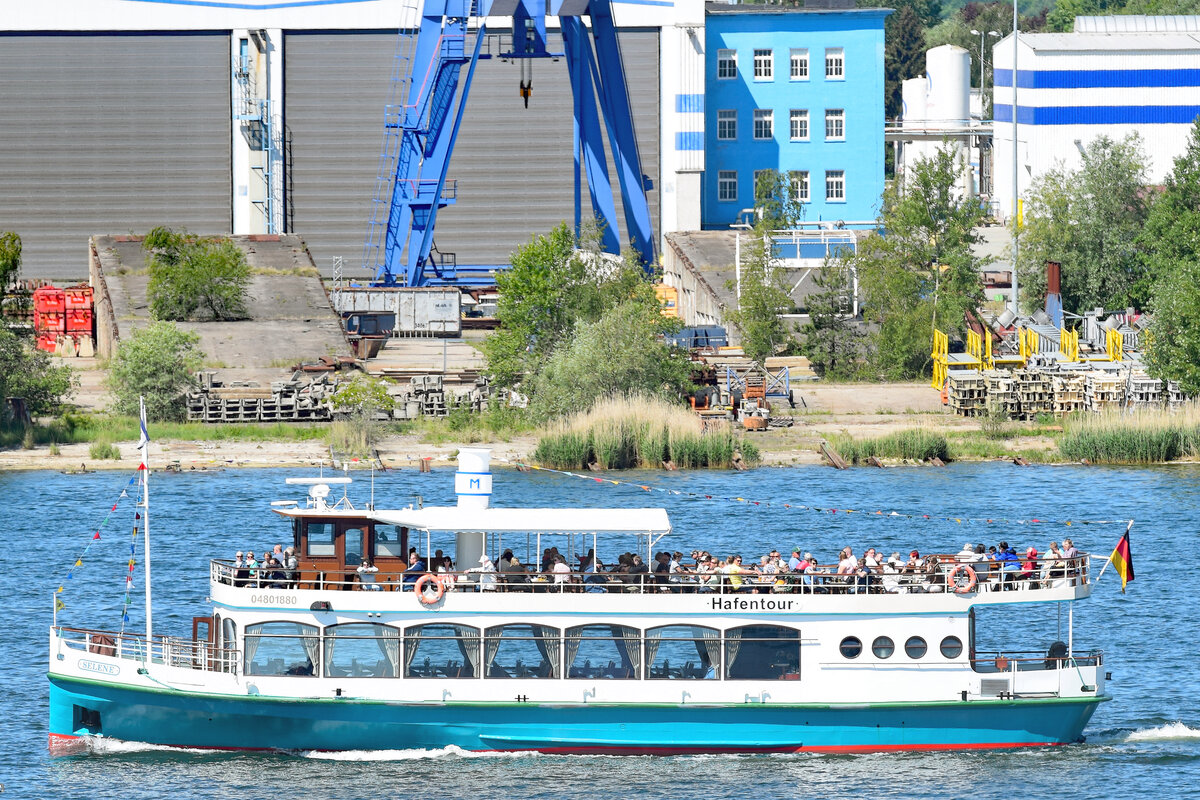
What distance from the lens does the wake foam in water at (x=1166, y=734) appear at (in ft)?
107

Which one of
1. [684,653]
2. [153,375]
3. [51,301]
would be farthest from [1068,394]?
[51,301]

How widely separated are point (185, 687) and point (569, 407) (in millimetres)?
29340

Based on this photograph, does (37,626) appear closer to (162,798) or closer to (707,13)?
(162,798)

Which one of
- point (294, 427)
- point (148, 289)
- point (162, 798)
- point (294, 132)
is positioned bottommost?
point (162, 798)

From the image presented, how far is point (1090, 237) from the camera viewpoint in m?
79.1

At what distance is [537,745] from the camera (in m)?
31.2

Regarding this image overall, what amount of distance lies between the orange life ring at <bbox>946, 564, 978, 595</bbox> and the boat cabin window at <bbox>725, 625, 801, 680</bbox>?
2695 millimetres

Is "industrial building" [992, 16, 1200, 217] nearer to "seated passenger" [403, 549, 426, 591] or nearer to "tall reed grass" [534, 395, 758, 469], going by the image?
"tall reed grass" [534, 395, 758, 469]

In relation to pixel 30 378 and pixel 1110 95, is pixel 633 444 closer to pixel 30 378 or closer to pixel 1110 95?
pixel 30 378

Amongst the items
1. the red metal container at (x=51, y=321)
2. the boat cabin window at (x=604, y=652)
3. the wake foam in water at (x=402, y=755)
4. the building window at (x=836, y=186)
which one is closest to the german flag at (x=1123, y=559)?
the boat cabin window at (x=604, y=652)

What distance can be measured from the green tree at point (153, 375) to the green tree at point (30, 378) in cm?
194

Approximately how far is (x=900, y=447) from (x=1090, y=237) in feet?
81.5

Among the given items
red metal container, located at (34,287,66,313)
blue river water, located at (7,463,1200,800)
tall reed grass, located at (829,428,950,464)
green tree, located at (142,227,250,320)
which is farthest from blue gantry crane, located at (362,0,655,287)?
Result: blue river water, located at (7,463,1200,800)

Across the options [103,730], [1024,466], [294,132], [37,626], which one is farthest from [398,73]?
[103,730]
